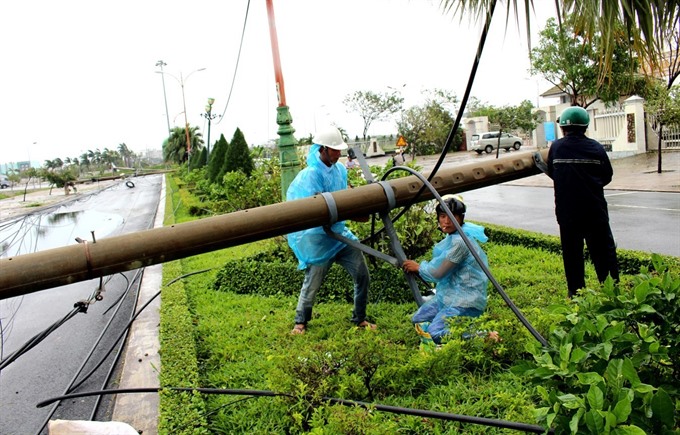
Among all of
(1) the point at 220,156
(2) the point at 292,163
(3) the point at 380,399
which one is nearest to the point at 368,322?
(3) the point at 380,399

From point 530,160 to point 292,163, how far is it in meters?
3.95

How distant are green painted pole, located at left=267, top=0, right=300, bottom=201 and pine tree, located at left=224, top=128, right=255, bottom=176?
8.96m

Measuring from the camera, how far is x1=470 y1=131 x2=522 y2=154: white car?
39.0m

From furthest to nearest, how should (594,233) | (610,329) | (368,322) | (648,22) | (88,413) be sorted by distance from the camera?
(368,322) → (594,233) → (88,413) → (648,22) → (610,329)

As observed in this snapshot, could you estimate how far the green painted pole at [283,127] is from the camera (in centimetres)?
736

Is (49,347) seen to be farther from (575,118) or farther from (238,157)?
(238,157)

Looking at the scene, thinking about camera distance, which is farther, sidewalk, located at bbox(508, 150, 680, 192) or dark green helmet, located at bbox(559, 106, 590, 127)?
sidewalk, located at bbox(508, 150, 680, 192)

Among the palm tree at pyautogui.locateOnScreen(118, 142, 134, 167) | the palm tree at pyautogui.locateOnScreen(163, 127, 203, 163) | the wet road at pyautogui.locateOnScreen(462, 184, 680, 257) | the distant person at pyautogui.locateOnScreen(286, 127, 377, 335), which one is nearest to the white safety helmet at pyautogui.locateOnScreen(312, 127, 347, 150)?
Result: the distant person at pyautogui.locateOnScreen(286, 127, 377, 335)

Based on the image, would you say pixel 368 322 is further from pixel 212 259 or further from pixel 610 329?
pixel 212 259

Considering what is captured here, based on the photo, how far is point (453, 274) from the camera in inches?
142

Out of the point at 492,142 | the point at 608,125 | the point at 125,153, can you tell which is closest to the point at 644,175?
the point at 608,125

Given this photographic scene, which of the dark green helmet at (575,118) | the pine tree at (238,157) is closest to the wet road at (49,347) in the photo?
the dark green helmet at (575,118)

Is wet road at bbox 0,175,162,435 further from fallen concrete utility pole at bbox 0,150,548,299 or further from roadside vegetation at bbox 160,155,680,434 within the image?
roadside vegetation at bbox 160,155,680,434

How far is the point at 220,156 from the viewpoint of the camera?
1958cm
